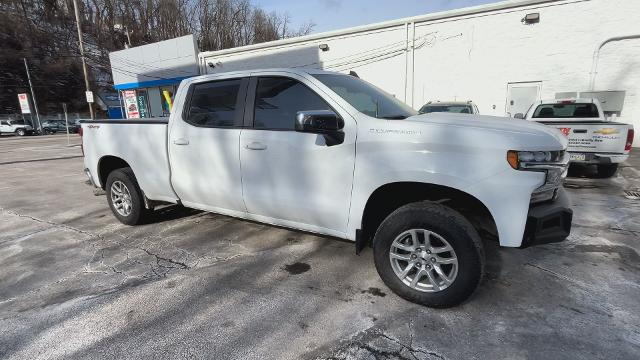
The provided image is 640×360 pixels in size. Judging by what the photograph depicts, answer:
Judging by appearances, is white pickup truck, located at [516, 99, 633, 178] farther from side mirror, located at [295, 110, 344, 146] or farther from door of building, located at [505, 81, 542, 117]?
door of building, located at [505, 81, 542, 117]

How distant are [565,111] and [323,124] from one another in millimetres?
7937

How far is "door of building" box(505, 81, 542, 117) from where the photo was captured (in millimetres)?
13602

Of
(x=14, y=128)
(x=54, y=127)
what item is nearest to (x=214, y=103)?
(x=14, y=128)

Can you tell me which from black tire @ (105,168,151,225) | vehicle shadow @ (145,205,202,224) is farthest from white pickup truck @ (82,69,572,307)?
vehicle shadow @ (145,205,202,224)

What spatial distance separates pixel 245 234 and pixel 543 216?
3.23m

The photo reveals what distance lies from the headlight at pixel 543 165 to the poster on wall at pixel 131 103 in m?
27.7

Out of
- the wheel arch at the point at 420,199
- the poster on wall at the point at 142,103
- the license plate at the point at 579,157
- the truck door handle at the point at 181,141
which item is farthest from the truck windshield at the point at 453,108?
the poster on wall at the point at 142,103

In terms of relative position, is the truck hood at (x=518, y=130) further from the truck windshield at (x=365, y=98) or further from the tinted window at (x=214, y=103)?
the tinted window at (x=214, y=103)

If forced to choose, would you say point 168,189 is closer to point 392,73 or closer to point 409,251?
point 409,251

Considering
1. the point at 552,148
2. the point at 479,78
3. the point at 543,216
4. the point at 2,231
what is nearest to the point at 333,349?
the point at 543,216

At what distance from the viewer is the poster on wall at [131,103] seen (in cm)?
2586

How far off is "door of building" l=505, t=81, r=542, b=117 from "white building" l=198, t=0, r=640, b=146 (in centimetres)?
3

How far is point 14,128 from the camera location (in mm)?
33750

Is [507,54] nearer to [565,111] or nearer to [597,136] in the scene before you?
[565,111]
